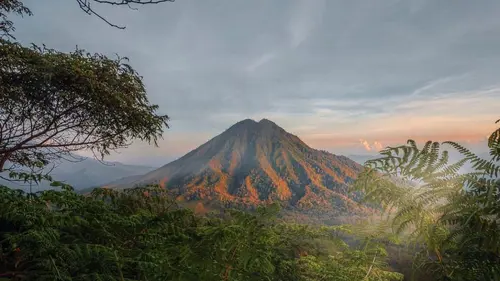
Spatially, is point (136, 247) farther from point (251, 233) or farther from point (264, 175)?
point (264, 175)

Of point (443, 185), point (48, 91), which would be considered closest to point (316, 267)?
point (443, 185)

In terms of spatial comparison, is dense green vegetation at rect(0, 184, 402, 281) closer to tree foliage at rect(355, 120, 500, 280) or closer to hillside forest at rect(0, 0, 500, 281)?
hillside forest at rect(0, 0, 500, 281)

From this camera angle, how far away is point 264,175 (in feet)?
559

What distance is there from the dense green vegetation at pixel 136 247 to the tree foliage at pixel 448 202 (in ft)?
3.37

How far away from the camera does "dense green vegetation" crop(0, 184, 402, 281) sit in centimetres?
165

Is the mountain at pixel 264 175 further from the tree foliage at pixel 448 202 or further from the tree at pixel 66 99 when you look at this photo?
the tree foliage at pixel 448 202

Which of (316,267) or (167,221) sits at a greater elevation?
(167,221)

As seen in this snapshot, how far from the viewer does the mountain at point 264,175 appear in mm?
143375

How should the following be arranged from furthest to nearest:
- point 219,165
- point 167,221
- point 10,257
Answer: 1. point 219,165
2. point 10,257
3. point 167,221

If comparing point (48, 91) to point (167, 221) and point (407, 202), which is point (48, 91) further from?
point (407, 202)

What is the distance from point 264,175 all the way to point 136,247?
554ft

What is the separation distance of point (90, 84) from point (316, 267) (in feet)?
21.3

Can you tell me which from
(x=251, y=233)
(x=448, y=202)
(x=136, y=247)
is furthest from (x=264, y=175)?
(x=251, y=233)

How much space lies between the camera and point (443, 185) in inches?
85.0
